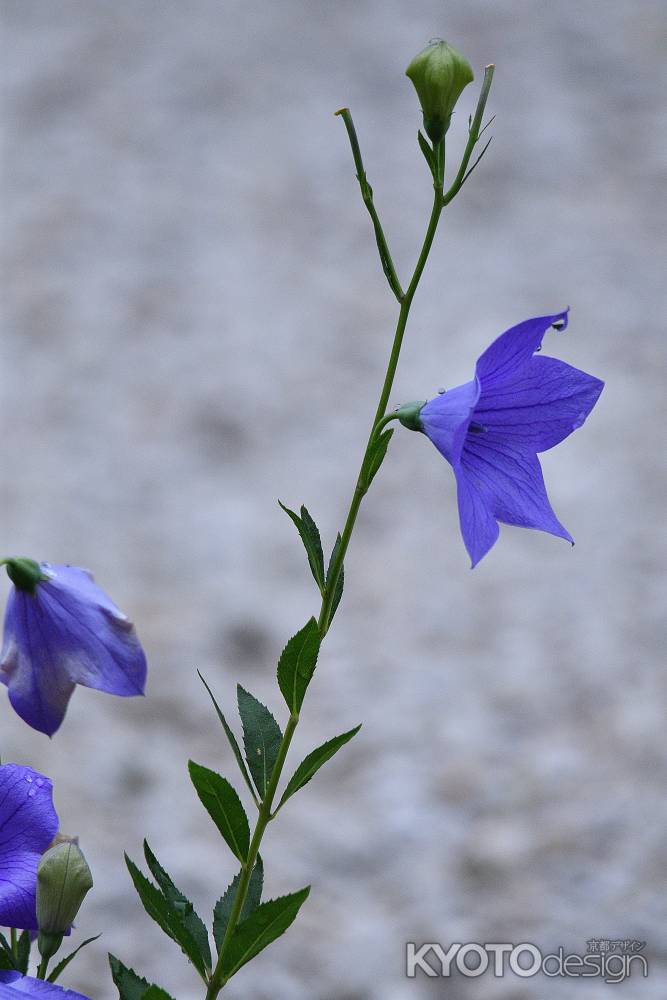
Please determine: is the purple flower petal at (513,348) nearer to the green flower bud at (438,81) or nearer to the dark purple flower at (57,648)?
the green flower bud at (438,81)

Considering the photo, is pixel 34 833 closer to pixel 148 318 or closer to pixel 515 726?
pixel 515 726

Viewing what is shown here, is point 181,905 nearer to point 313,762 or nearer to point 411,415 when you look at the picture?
point 313,762

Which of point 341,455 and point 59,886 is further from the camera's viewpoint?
point 341,455

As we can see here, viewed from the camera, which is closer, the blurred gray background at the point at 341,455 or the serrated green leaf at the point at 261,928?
the serrated green leaf at the point at 261,928

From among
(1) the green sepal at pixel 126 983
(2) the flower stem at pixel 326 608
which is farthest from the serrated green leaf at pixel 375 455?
(1) the green sepal at pixel 126 983

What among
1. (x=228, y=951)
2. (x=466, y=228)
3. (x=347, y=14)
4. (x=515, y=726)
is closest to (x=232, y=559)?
(x=515, y=726)

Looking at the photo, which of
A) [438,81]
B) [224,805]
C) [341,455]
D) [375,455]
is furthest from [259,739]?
[341,455]
